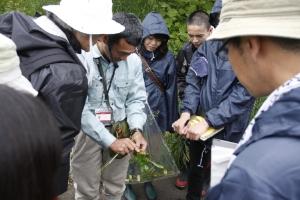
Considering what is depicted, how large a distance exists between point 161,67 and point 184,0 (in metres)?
3.31

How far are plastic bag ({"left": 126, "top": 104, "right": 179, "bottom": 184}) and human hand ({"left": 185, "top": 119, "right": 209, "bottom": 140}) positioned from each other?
0.36m

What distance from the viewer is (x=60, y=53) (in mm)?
2385

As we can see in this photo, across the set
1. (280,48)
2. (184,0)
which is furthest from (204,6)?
(280,48)

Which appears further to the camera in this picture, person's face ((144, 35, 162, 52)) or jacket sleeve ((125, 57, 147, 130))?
person's face ((144, 35, 162, 52))

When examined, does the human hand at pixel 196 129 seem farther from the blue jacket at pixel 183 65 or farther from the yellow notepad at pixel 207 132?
the blue jacket at pixel 183 65

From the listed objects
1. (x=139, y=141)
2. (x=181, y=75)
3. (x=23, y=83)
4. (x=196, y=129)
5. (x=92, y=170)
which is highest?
(x=23, y=83)

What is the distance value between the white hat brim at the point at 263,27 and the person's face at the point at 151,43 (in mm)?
2743

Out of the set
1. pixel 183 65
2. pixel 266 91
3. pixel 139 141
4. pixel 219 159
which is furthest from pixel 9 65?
pixel 183 65

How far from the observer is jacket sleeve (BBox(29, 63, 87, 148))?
2289 mm

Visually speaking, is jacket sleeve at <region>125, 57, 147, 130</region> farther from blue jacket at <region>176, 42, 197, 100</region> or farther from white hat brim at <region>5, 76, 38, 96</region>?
white hat brim at <region>5, 76, 38, 96</region>

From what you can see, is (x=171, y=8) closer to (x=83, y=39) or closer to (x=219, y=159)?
(x=83, y=39)

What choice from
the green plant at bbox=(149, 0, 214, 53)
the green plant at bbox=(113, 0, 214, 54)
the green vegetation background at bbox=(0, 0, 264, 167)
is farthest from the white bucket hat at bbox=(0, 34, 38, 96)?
the green plant at bbox=(113, 0, 214, 54)

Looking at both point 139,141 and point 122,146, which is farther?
point 139,141

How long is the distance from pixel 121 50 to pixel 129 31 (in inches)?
5.8
